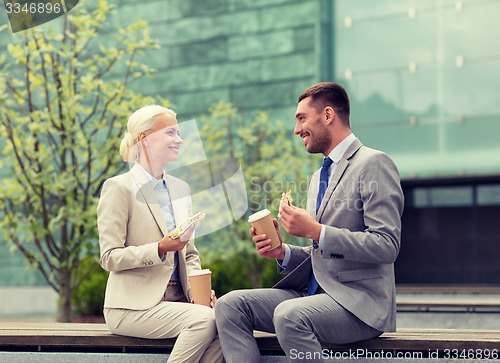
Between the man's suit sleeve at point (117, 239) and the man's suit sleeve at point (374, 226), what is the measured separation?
0.97 meters

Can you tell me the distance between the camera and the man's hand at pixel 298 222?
13.3 ft

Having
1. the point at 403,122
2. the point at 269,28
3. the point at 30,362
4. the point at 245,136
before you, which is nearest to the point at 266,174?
the point at 245,136

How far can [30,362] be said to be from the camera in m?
5.11

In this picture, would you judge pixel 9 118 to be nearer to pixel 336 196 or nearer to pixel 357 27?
pixel 336 196

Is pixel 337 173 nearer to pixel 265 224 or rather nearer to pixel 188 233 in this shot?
pixel 265 224

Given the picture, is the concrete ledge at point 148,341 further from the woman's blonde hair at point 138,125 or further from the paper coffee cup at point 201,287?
the woman's blonde hair at point 138,125

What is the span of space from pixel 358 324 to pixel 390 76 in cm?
1386

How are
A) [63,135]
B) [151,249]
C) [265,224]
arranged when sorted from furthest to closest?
[63,135] → [151,249] → [265,224]

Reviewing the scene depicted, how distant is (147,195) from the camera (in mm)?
4758

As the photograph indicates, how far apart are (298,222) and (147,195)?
1071 mm

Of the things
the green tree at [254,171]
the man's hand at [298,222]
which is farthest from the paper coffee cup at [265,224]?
the green tree at [254,171]

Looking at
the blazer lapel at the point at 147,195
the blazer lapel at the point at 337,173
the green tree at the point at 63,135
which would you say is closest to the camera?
the blazer lapel at the point at 337,173

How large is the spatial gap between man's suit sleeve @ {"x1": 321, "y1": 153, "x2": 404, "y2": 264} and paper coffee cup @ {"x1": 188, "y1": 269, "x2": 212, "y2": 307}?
33.6 inches

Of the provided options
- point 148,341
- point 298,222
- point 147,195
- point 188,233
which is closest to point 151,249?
point 188,233
